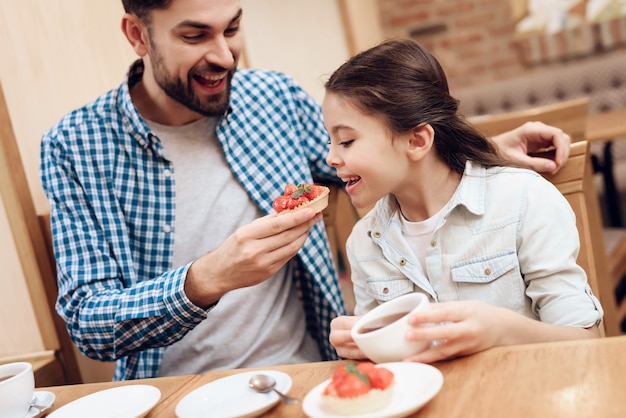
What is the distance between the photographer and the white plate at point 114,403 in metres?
1.09

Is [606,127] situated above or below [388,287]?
below

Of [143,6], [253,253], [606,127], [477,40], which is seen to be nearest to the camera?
[253,253]

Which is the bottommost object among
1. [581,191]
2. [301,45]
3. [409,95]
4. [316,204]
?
[581,191]

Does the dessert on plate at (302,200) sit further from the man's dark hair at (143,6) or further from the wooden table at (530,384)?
the man's dark hair at (143,6)

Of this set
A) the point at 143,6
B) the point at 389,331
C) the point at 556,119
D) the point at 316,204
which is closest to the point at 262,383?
the point at 389,331

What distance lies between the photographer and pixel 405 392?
35.7 inches

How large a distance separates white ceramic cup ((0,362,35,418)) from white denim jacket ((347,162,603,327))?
0.69 m

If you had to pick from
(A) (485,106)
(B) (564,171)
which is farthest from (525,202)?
(A) (485,106)

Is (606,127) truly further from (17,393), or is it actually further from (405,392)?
(17,393)

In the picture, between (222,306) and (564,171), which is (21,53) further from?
(564,171)

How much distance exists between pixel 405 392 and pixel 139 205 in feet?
3.56

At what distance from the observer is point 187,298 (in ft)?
4.77

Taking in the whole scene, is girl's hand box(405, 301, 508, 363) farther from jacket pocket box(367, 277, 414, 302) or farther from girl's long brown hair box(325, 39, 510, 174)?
girl's long brown hair box(325, 39, 510, 174)

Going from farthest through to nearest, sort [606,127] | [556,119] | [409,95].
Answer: [606,127] → [556,119] → [409,95]
